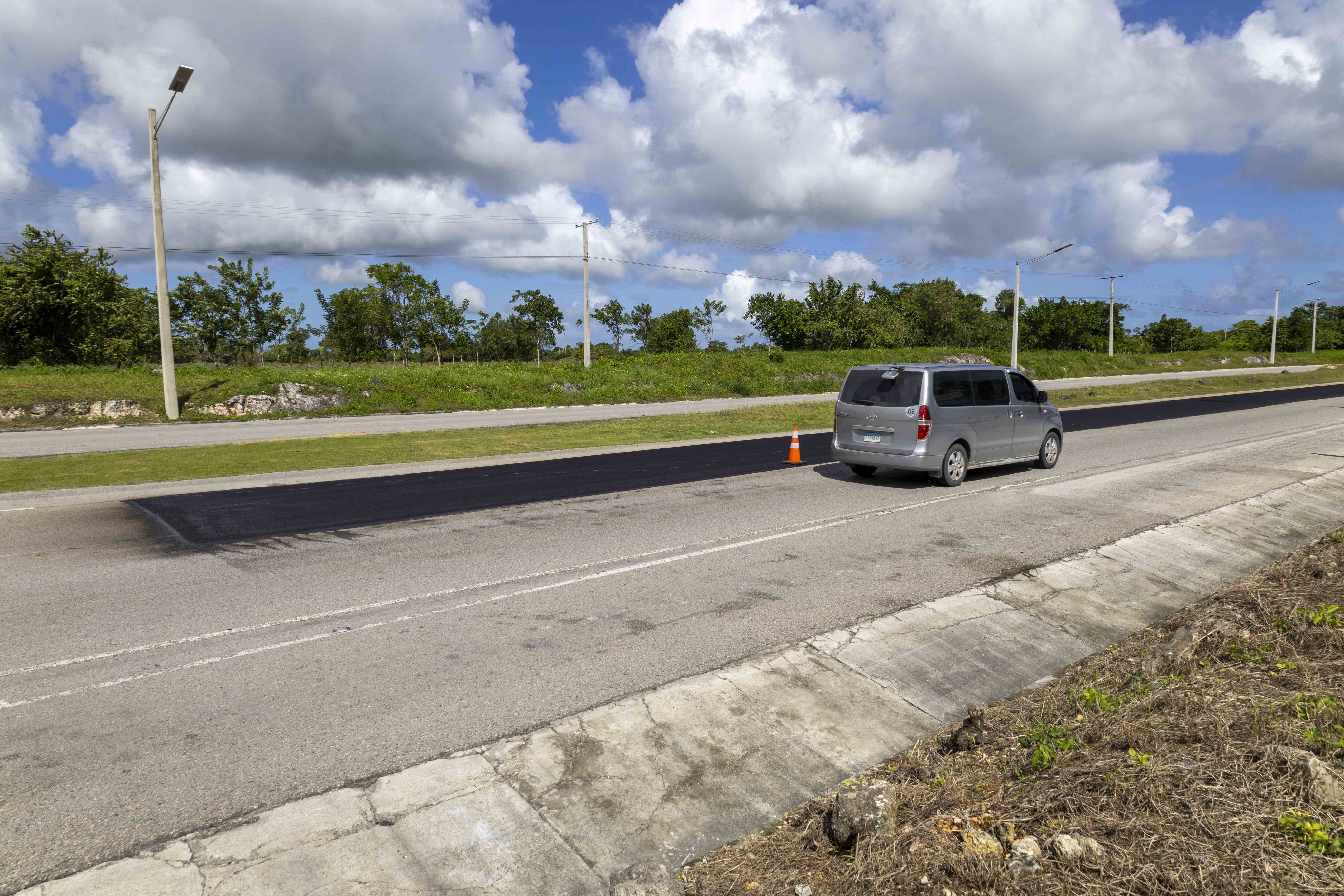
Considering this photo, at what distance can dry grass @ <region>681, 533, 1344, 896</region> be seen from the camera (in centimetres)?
269

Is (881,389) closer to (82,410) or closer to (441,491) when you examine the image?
(441,491)

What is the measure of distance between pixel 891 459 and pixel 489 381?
28093mm

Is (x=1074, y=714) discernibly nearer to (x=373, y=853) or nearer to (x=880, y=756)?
(x=880, y=756)

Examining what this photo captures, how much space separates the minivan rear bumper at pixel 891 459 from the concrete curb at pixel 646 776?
16.8ft

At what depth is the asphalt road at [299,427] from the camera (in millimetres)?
19656

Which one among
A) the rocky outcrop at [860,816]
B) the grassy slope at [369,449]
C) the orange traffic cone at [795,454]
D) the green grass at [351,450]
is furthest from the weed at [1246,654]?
the grassy slope at [369,449]

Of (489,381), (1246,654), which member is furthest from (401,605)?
(489,381)

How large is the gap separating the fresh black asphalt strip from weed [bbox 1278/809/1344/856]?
8.95 meters

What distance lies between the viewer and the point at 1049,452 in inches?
538

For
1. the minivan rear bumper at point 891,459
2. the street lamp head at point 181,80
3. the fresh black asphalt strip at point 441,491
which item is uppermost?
the street lamp head at point 181,80

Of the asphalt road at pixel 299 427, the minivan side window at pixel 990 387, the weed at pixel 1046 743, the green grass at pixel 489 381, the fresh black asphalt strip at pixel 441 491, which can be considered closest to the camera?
the weed at pixel 1046 743

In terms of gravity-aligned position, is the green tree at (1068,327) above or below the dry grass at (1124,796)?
above

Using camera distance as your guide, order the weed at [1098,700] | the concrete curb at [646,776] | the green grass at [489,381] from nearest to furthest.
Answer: the concrete curb at [646,776]
the weed at [1098,700]
the green grass at [489,381]

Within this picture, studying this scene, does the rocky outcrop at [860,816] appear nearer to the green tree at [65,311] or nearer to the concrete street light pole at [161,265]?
the concrete street light pole at [161,265]
